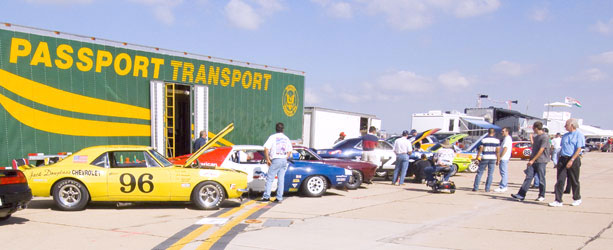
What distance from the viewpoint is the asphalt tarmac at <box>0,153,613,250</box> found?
18.9ft

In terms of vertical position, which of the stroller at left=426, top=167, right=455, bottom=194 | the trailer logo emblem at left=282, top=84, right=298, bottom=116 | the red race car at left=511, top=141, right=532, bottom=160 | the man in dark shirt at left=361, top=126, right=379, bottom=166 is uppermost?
the trailer logo emblem at left=282, top=84, right=298, bottom=116

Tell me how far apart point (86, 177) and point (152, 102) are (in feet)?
13.5

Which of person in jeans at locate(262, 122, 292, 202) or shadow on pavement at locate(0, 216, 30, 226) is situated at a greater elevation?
person in jeans at locate(262, 122, 292, 202)

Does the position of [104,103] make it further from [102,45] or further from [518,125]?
[518,125]

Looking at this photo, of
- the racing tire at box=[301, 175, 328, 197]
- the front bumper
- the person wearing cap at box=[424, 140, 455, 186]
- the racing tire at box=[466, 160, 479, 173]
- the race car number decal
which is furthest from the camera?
the racing tire at box=[466, 160, 479, 173]

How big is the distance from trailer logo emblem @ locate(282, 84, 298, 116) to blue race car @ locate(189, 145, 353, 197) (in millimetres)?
5725

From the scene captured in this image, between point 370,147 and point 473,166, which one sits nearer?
point 370,147

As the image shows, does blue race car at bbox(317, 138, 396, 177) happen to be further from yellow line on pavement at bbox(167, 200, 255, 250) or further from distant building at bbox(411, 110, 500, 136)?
distant building at bbox(411, 110, 500, 136)

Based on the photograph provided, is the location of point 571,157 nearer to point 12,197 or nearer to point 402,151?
point 402,151

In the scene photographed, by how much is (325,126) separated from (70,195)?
41.2 feet

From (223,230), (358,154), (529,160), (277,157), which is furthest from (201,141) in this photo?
(529,160)

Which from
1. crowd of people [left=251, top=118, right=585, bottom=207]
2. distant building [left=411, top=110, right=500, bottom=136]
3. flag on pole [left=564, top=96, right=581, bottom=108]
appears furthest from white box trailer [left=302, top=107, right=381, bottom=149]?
flag on pole [left=564, top=96, right=581, bottom=108]

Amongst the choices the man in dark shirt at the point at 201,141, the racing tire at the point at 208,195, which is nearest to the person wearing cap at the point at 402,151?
the man in dark shirt at the point at 201,141

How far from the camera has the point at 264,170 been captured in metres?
9.92
